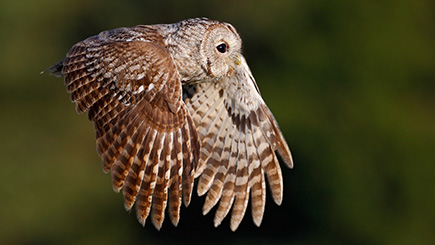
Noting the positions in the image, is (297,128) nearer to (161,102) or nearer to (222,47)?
(222,47)

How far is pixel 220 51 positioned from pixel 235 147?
113 cm

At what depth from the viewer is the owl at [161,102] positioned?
8867 mm

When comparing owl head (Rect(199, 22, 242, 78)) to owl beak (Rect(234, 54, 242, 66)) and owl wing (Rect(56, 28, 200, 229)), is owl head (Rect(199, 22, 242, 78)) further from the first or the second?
owl wing (Rect(56, 28, 200, 229))

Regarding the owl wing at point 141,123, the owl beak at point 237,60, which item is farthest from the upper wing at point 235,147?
the owl wing at point 141,123

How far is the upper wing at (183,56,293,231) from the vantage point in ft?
34.0

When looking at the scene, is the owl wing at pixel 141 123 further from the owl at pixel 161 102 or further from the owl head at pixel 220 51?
the owl head at pixel 220 51

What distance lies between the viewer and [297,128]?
20641mm

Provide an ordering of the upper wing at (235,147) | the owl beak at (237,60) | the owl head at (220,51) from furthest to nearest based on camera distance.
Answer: the upper wing at (235,147) < the owl beak at (237,60) < the owl head at (220,51)

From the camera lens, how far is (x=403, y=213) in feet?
64.9

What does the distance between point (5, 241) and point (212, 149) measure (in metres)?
11.6

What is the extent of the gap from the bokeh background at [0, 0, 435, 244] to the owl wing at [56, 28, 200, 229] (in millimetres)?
11092

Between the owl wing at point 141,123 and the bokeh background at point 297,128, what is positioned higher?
the owl wing at point 141,123

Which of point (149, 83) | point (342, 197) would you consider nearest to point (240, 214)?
point (149, 83)

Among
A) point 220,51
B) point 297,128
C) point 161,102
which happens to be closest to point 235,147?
point 220,51
